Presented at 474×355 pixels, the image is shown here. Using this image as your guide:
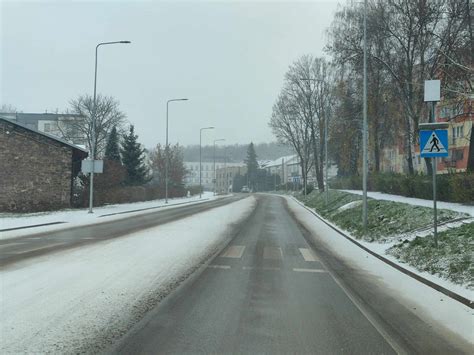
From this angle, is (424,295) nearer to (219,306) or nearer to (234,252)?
(219,306)

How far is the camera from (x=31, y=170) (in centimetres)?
2998

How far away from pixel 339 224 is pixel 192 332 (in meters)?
16.5

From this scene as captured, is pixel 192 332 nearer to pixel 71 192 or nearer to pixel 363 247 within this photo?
pixel 363 247

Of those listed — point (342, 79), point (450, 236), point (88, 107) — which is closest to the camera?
point (450, 236)

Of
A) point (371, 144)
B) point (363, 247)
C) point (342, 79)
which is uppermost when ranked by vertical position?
point (342, 79)

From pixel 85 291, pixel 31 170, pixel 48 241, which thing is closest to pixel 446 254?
pixel 85 291

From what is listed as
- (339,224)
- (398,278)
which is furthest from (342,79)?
(398,278)

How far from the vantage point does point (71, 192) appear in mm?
32969

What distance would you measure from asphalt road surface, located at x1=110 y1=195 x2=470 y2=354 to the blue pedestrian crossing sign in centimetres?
367

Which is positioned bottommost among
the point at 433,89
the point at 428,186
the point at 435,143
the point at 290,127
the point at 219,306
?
the point at 219,306

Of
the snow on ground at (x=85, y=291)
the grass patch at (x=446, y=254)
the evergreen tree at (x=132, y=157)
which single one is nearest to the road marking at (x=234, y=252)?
the snow on ground at (x=85, y=291)

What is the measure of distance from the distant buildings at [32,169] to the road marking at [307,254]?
2236 centimetres

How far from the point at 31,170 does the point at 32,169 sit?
9cm

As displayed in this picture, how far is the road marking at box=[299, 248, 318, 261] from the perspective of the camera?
1184 centimetres
